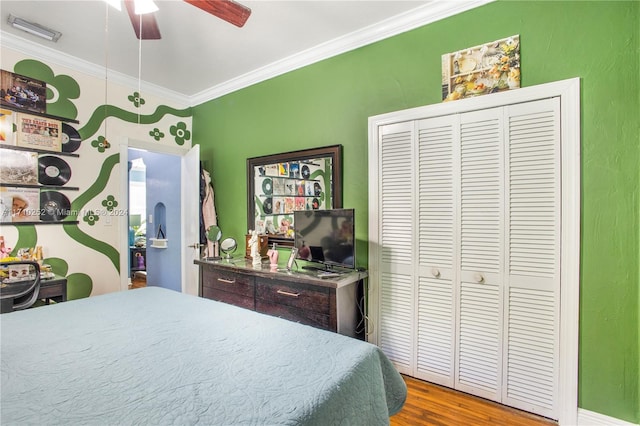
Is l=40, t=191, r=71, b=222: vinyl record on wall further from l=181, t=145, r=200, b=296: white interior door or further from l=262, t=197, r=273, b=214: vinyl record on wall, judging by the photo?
l=262, t=197, r=273, b=214: vinyl record on wall

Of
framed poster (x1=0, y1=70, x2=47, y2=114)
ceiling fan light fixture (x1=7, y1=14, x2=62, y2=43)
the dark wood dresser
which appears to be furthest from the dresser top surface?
ceiling fan light fixture (x1=7, y1=14, x2=62, y2=43)

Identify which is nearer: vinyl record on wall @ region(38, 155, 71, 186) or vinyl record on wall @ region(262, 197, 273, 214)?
vinyl record on wall @ region(38, 155, 71, 186)

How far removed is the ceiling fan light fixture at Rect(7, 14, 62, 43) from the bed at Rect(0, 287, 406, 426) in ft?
7.56

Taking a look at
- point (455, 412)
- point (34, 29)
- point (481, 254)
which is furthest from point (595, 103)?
point (34, 29)

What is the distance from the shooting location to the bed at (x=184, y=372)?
0.83 m

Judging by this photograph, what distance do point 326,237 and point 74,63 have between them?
10.0 ft

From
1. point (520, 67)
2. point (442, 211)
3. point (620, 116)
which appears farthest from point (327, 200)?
point (620, 116)

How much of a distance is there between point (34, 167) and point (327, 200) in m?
2.71

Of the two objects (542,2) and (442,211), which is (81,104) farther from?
(542,2)

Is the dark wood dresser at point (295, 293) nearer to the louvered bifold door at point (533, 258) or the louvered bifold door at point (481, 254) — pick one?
the louvered bifold door at point (481, 254)

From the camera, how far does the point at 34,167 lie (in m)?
2.77

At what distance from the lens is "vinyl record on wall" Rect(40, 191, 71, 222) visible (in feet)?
9.25

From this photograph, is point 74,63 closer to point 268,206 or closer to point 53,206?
point 53,206

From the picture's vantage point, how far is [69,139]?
9.80 ft
